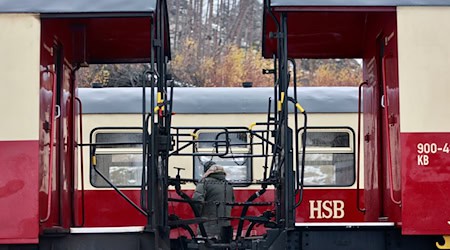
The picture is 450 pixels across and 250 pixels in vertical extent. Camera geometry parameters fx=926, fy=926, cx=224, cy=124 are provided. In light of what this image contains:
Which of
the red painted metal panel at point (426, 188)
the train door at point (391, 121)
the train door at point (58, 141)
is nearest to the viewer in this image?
the red painted metal panel at point (426, 188)

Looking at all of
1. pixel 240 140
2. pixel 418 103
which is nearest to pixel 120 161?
pixel 240 140

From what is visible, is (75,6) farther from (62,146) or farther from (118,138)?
(118,138)

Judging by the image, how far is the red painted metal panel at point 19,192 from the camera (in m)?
7.01

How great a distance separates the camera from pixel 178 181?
867cm

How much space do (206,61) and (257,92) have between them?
63.3 ft

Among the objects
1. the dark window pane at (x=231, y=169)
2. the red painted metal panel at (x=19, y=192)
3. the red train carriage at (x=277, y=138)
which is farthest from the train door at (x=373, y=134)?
the red painted metal panel at (x=19, y=192)

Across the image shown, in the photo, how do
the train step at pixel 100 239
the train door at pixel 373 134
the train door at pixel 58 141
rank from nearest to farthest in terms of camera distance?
the train step at pixel 100 239
the train door at pixel 58 141
the train door at pixel 373 134

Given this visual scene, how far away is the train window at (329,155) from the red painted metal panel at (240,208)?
180 mm

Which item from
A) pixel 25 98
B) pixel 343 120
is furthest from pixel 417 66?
pixel 343 120

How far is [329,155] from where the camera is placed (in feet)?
40.1

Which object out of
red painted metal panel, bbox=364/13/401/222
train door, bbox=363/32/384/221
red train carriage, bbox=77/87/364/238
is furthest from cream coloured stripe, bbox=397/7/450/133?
red train carriage, bbox=77/87/364/238

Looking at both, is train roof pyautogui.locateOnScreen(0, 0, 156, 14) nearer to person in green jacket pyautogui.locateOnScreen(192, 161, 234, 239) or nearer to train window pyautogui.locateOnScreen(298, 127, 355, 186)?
person in green jacket pyautogui.locateOnScreen(192, 161, 234, 239)

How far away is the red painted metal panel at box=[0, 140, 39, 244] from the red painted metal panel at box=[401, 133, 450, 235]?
284 centimetres

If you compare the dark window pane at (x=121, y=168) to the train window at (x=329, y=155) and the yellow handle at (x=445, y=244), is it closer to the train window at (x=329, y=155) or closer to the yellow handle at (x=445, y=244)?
the train window at (x=329, y=155)
